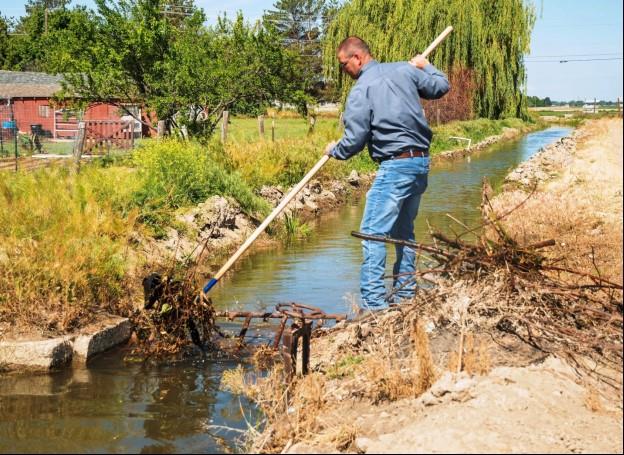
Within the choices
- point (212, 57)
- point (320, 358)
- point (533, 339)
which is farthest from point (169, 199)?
point (212, 57)

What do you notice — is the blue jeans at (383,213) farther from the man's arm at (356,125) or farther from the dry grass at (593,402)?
the dry grass at (593,402)

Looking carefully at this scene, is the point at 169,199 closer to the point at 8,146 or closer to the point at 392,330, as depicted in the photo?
the point at 392,330

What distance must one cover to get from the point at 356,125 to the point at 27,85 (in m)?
39.1

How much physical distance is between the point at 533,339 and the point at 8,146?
22.6 meters

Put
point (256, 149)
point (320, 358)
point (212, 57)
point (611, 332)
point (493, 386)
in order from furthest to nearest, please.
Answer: point (212, 57) < point (256, 149) < point (320, 358) < point (611, 332) < point (493, 386)

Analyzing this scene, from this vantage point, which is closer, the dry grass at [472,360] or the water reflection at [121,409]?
A: the dry grass at [472,360]

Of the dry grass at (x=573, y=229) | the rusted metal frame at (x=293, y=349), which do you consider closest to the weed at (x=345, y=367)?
the rusted metal frame at (x=293, y=349)

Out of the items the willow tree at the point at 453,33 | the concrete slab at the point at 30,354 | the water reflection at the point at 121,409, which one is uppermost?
the willow tree at the point at 453,33

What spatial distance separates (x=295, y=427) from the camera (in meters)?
4.77

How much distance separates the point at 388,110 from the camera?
6.52 metres

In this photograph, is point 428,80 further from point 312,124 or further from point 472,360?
point 312,124

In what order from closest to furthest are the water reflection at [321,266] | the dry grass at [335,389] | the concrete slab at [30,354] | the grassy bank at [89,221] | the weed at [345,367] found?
the dry grass at [335,389] → the weed at [345,367] → the concrete slab at [30,354] → the grassy bank at [89,221] → the water reflection at [321,266]

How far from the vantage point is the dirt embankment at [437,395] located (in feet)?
14.1

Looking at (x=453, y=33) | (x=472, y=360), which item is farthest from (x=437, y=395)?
(x=453, y=33)
